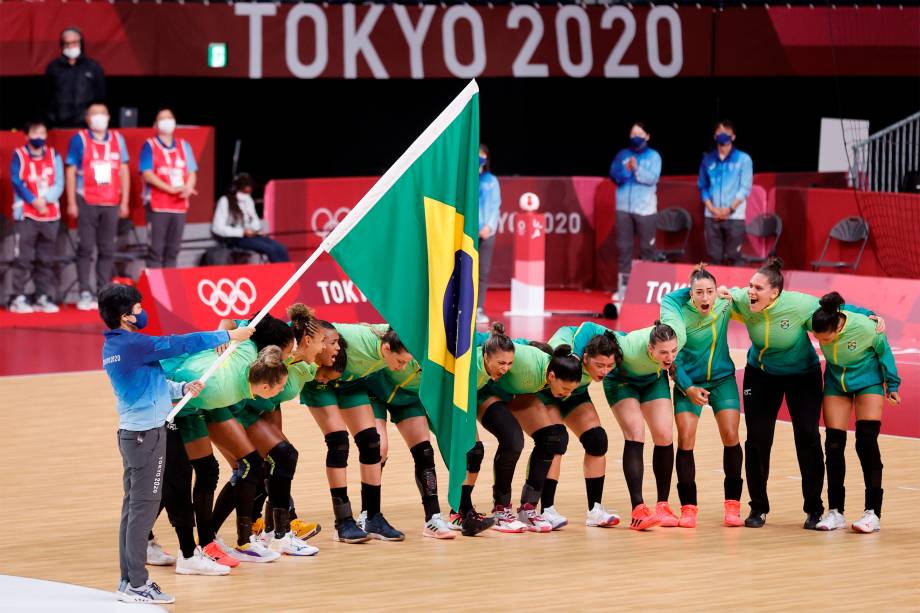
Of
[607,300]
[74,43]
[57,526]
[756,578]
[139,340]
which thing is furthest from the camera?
[607,300]

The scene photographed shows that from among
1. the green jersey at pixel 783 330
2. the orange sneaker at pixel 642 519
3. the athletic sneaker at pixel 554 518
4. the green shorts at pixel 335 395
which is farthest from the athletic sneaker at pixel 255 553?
the green jersey at pixel 783 330

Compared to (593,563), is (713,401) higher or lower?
higher

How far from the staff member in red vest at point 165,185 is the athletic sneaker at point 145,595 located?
35.4 feet

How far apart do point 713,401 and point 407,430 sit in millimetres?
2029

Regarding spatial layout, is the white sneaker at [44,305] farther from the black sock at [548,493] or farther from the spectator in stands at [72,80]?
the black sock at [548,493]

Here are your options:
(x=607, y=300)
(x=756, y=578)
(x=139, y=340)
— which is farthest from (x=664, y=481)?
(x=607, y=300)

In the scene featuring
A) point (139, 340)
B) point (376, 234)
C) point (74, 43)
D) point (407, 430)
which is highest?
point (74, 43)

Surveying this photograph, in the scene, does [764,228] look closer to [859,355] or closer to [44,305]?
[44,305]

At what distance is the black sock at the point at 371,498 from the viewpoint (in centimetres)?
977

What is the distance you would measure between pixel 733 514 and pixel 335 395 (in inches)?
108

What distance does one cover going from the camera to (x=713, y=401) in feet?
33.7

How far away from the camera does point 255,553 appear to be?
9.26 m

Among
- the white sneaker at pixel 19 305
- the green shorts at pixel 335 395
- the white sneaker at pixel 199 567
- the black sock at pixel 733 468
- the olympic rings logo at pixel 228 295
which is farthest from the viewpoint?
the white sneaker at pixel 19 305

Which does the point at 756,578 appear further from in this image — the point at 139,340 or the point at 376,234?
the point at 139,340
